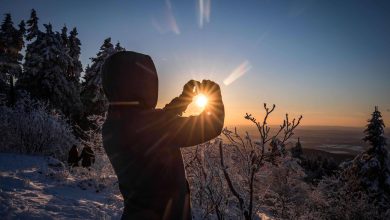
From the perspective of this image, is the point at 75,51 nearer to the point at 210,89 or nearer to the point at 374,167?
the point at 374,167

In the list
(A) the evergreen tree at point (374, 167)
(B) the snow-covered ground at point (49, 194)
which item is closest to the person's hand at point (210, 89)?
(B) the snow-covered ground at point (49, 194)

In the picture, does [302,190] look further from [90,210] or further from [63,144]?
[90,210]

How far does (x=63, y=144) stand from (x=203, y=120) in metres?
15.9

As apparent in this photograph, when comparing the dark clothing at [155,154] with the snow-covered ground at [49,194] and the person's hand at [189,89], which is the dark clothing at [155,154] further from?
the snow-covered ground at [49,194]

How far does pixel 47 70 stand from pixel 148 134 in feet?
110

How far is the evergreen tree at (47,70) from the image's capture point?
31.3m

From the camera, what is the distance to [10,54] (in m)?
36.9

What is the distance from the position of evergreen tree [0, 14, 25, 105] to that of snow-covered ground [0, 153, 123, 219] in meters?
25.0

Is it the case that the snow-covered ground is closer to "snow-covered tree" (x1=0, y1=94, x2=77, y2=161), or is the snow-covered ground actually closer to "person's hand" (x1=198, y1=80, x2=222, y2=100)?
"snow-covered tree" (x1=0, y1=94, x2=77, y2=161)

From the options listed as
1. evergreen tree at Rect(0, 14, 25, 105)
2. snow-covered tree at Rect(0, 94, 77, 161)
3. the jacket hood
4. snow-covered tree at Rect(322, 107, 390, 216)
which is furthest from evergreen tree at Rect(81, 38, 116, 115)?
the jacket hood

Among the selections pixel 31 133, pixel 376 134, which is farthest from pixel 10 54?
pixel 376 134

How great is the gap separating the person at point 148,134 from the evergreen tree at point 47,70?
32.1 meters

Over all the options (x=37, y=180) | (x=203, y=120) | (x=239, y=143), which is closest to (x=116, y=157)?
(x=203, y=120)

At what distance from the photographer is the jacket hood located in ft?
5.53
